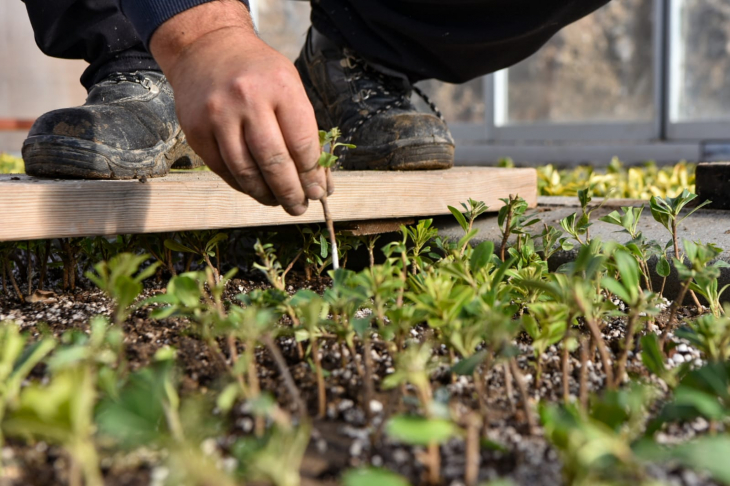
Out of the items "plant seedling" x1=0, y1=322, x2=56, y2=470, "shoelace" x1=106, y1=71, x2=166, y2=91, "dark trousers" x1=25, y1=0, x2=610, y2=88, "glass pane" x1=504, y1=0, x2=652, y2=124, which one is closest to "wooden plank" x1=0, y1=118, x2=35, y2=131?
"glass pane" x1=504, y1=0, x2=652, y2=124

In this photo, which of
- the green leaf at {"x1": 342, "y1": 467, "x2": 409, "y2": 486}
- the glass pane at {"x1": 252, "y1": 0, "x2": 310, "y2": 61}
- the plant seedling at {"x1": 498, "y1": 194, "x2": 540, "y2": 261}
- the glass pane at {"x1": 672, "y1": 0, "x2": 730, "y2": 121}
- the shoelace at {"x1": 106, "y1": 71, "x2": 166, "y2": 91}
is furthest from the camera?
the glass pane at {"x1": 252, "y1": 0, "x2": 310, "y2": 61}

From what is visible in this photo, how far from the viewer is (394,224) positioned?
5.46 ft

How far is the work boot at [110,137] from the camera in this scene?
1.40 metres

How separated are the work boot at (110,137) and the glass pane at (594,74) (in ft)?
12.4

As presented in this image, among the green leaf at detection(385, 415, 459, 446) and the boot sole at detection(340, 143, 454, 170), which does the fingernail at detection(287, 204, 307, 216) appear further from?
the boot sole at detection(340, 143, 454, 170)

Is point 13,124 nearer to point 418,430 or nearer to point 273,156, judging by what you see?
point 273,156

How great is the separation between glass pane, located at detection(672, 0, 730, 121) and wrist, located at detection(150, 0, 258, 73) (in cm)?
399

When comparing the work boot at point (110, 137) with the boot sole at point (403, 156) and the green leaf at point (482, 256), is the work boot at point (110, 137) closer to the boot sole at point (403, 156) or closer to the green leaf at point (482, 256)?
the boot sole at point (403, 156)

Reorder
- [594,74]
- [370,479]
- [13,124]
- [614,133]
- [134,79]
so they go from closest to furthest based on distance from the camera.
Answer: [370,479] < [134,79] < [614,133] < [594,74] < [13,124]

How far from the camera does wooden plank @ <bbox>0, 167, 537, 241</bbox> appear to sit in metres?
1.19

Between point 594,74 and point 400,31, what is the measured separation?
3.20m

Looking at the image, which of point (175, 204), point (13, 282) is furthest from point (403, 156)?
point (13, 282)

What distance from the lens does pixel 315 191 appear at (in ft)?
3.64

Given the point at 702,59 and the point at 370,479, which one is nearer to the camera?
the point at 370,479
